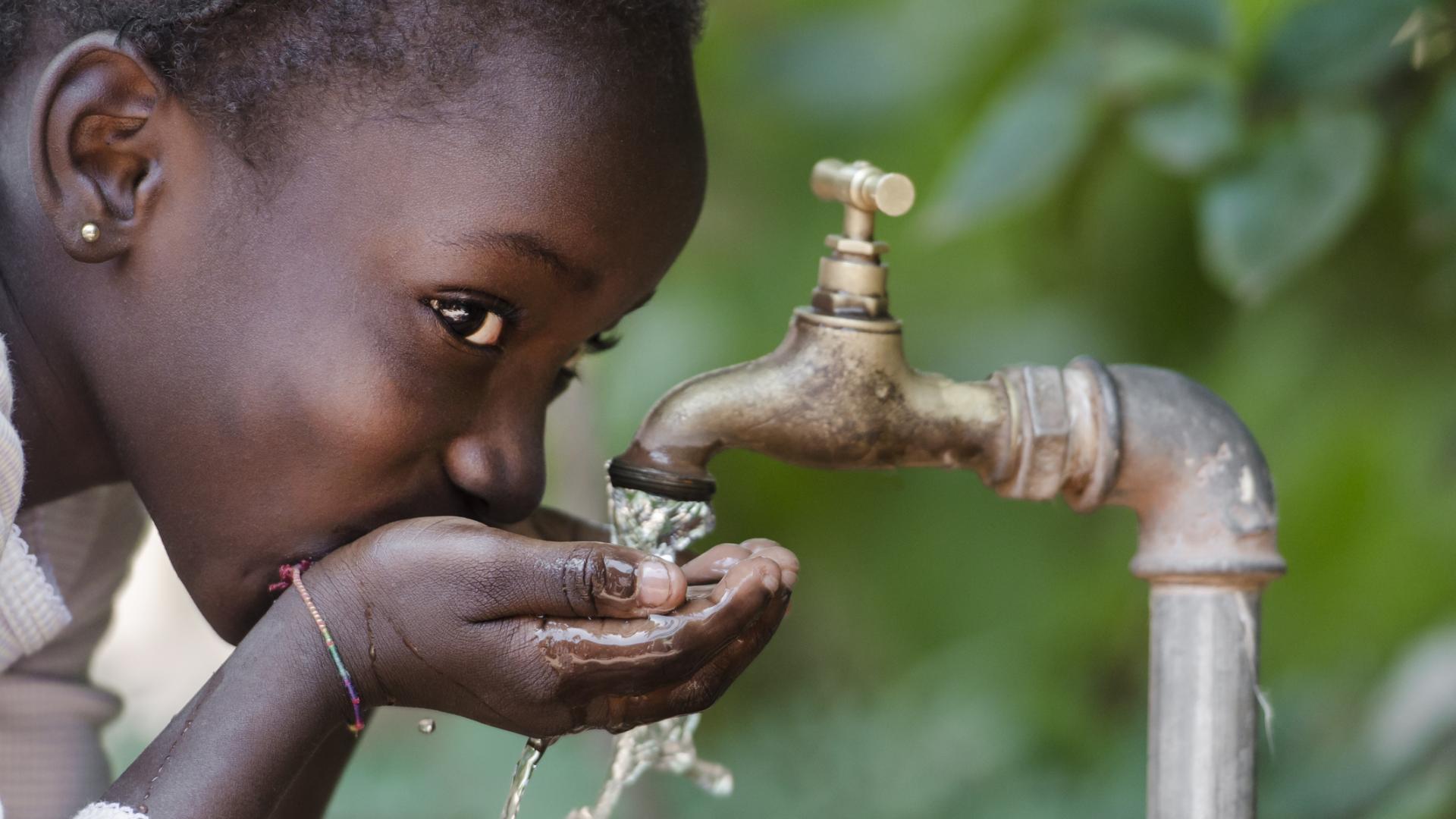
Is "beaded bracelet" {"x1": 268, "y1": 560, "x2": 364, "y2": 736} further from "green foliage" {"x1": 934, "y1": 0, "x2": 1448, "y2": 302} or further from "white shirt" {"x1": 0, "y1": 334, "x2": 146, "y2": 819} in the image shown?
"green foliage" {"x1": 934, "y1": 0, "x2": 1448, "y2": 302}

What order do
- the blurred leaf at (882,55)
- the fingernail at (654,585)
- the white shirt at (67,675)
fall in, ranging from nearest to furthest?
the fingernail at (654,585), the white shirt at (67,675), the blurred leaf at (882,55)

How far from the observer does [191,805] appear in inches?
32.6

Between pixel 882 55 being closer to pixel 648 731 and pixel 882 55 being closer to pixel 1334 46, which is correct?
pixel 1334 46

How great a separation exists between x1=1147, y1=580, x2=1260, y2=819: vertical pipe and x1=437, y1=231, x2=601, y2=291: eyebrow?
0.43 meters

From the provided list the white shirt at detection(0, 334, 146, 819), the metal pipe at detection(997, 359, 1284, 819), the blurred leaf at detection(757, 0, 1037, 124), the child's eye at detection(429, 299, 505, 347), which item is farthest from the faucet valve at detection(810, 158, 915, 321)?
the blurred leaf at detection(757, 0, 1037, 124)

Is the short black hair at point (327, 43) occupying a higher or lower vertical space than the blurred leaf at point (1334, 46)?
lower

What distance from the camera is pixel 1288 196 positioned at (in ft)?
3.83

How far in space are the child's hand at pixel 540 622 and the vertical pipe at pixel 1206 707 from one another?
27cm

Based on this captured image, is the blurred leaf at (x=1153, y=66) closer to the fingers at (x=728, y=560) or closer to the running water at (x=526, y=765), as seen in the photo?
the fingers at (x=728, y=560)

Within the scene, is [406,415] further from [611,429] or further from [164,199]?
[611,429]

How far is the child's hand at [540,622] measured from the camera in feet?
2.63

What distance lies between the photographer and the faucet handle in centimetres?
93

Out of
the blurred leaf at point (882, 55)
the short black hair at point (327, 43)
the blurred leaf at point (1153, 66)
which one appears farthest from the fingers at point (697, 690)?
the blurred leaf at point (882, 55)

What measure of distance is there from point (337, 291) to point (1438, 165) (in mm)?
807
